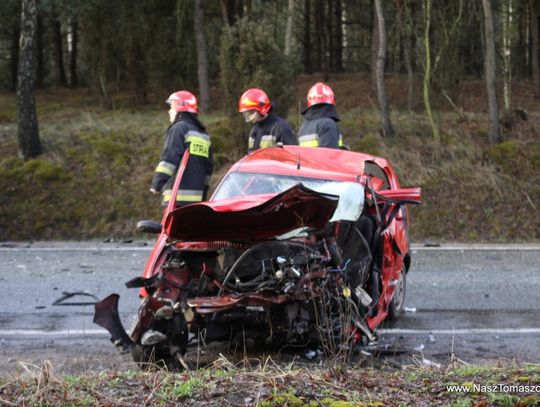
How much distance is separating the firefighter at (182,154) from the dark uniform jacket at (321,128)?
4.36 ft

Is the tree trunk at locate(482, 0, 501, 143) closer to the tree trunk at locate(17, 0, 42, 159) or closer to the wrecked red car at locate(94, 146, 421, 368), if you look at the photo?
the tree trunk at locate(17, 0, 42, 159)

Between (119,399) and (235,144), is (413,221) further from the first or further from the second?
(119,399)

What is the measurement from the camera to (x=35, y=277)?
9.93m

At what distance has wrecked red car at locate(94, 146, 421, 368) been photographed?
606 cm

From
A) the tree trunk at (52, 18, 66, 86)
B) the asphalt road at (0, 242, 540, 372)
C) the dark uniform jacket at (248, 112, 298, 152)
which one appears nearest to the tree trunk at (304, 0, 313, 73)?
the tree trunk at (52, 18, 66, 86)

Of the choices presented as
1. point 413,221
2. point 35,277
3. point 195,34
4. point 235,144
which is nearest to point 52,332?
point 35,277

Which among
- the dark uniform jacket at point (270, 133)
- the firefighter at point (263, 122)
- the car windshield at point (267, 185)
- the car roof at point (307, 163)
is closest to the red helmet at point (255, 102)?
the firefighter at point (263, 122)

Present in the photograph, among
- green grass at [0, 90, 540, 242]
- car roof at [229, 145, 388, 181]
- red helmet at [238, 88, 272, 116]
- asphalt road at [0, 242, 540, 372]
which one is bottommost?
asphalt road at [0, 242, 540, 372]

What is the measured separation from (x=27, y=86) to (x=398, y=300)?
32.6 feet

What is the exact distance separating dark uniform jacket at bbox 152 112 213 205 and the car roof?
1441mm

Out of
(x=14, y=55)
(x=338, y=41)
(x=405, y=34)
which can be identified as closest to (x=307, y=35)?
(x=338, y=41)

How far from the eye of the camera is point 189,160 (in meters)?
9.23

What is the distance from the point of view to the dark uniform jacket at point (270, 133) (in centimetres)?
984

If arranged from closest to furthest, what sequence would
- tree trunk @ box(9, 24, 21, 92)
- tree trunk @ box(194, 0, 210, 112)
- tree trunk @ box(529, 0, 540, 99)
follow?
tree trunk @ box(194, 0, 210, 112)
tree trunk @ box(529, 0, 540, 99)
tree trunk @ box(9, 24, 21, 92)
